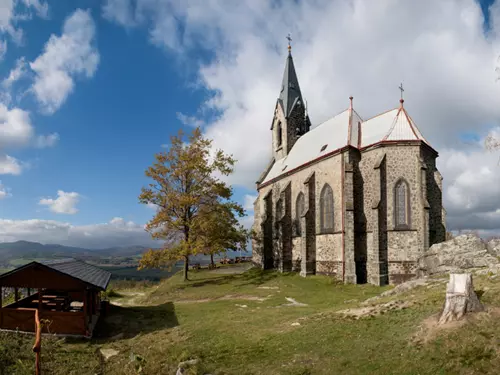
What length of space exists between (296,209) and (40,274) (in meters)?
20.7

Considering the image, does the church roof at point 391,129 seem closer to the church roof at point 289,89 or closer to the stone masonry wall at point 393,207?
the stone masonry wall at point 393,207

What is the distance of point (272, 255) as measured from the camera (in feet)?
109

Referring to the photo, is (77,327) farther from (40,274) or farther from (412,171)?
(412,171)

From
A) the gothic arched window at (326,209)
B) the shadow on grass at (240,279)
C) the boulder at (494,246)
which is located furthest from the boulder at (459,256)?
the shadow on grass at (240,279)

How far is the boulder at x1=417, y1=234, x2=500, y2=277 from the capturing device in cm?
1557

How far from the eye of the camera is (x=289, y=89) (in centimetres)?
3797

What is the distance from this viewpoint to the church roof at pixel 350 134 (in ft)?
78.2

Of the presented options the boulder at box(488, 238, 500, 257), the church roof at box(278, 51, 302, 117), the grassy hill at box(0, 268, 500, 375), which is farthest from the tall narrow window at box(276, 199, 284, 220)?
the boulder at box(488, 238, 500, 257)

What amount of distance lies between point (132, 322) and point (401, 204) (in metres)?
17.8

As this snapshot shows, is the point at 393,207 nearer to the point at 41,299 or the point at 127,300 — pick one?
the point at 41,299

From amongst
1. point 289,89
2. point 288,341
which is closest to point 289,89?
point 289,89

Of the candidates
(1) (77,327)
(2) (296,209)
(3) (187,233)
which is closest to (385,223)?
(2) (296,209)

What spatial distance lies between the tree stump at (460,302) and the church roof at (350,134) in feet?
52.1

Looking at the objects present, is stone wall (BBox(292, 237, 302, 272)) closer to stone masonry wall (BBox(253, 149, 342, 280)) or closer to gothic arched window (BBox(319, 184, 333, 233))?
stone masonry wall (BBox(253, 149, 342, 280))
